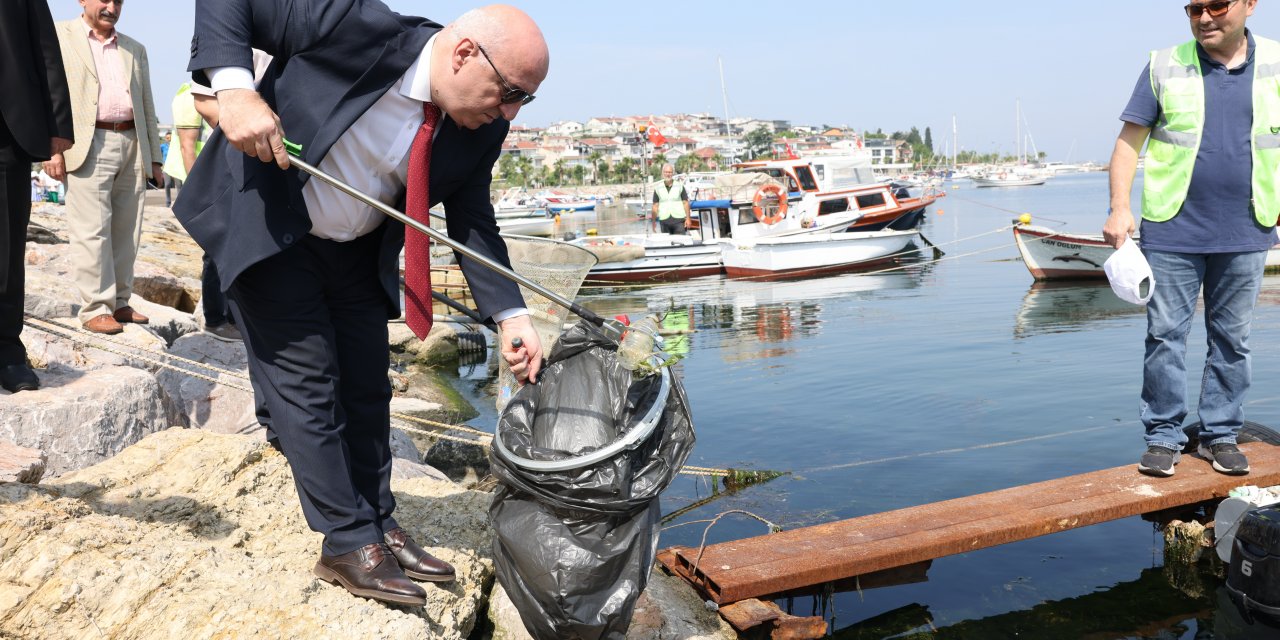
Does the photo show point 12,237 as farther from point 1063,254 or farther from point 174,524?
point 1063,254

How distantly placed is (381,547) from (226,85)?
49.3 inches

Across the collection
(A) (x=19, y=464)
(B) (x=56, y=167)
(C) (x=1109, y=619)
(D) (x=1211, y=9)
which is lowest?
(C) (x=1109, y=619)

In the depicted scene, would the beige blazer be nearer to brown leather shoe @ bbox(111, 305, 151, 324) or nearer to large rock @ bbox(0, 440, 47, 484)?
brown leather shoe @ bbox(111, 305, 151, 324)

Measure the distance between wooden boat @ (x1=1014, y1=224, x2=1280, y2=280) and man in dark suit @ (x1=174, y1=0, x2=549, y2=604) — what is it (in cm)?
1496

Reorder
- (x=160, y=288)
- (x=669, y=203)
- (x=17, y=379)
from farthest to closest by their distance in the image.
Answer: (x=669, y=203), (x=160, y=288), (x=17, y=379)

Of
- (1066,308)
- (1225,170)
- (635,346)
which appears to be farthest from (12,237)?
(1066,308)

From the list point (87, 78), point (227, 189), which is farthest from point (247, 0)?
point (87, 78)

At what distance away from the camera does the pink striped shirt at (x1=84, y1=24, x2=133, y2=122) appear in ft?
16.7

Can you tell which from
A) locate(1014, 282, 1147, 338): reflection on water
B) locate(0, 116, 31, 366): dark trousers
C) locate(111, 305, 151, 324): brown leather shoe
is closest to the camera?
locate(0, 116, 31, 366): dark trousers

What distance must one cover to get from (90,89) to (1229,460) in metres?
5.55

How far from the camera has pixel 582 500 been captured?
8.52ft

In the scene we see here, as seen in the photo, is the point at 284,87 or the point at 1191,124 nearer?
the point at 284,87

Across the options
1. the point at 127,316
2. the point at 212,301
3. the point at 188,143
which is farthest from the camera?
the point at 188,143

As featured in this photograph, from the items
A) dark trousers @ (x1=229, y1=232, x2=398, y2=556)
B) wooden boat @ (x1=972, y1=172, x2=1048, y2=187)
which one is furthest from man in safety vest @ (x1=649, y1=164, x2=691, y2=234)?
wooden boat @ (x1=972, y1=172, x2=1048, y2=187)
